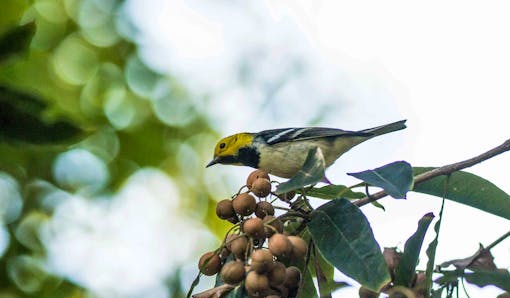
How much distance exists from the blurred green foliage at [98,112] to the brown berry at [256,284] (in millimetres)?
3793

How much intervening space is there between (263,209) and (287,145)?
301 cm

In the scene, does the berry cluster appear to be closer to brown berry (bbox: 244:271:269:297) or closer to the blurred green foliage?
brown berry (bbox: 244:271:269:297)

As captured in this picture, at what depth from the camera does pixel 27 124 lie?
6.66 feet

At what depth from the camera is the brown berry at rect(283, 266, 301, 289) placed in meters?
2.76

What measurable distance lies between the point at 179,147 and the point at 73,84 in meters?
1.33

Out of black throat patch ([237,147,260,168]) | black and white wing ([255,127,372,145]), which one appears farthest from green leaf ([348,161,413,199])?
black throat patch ([237,147,260,168])

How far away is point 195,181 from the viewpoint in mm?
8844

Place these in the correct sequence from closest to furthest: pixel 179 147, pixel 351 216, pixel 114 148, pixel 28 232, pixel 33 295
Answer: pixel 351 216 < pixel 33 295 < pixel 28 232 < pixel 114 148 < pixel 179 147

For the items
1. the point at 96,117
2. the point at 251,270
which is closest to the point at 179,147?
the point at 96,117

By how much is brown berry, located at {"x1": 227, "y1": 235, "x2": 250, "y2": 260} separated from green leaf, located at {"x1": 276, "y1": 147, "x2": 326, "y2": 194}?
218 mm

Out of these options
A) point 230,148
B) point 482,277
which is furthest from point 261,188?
point 230,148

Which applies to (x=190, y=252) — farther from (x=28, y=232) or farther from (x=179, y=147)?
(x=28, y=232)

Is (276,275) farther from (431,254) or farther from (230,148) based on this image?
(230,148)

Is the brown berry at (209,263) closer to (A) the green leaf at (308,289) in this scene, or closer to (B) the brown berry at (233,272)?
(B) the brown berry at (233,272)
